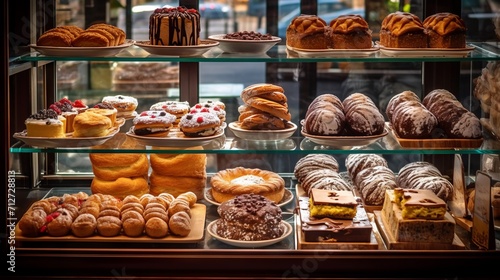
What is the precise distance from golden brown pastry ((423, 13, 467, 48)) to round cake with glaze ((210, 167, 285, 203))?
33.6 inches

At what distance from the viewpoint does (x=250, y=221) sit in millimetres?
2748

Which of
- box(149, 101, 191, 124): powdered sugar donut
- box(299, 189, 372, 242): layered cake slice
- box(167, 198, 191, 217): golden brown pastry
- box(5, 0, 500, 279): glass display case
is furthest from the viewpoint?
box(149, 101, 191, 124): powdered sugar donut

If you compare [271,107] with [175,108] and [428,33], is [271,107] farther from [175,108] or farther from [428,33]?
[428,33]

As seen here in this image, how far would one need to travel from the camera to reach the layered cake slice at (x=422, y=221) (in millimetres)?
2721

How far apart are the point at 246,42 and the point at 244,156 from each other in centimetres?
94

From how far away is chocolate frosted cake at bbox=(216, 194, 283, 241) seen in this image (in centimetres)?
275

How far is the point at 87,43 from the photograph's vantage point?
8.92ft

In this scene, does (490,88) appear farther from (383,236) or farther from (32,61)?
(32,61)

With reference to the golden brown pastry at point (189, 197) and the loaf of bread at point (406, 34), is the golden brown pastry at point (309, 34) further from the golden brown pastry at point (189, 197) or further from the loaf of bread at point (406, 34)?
the golden brown pastry at point (189, 197)

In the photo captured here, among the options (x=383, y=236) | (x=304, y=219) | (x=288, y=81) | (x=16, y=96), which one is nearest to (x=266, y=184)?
(x=304, y=219)

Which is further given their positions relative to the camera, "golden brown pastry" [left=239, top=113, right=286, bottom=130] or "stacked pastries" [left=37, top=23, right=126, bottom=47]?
"golden brown pastry" [left=239, top=113, right=286, bottom=130]

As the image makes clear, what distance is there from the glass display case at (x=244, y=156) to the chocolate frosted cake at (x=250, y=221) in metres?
0.04

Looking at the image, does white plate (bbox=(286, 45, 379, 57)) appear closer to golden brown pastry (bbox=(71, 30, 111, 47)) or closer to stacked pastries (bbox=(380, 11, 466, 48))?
stacked pastries (bbox=(380, 11, 466, 48))

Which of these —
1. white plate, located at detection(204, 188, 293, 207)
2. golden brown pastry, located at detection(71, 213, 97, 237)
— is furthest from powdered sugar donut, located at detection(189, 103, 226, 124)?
golden brown pastry, located at detection(71, 213, 97, 237)
